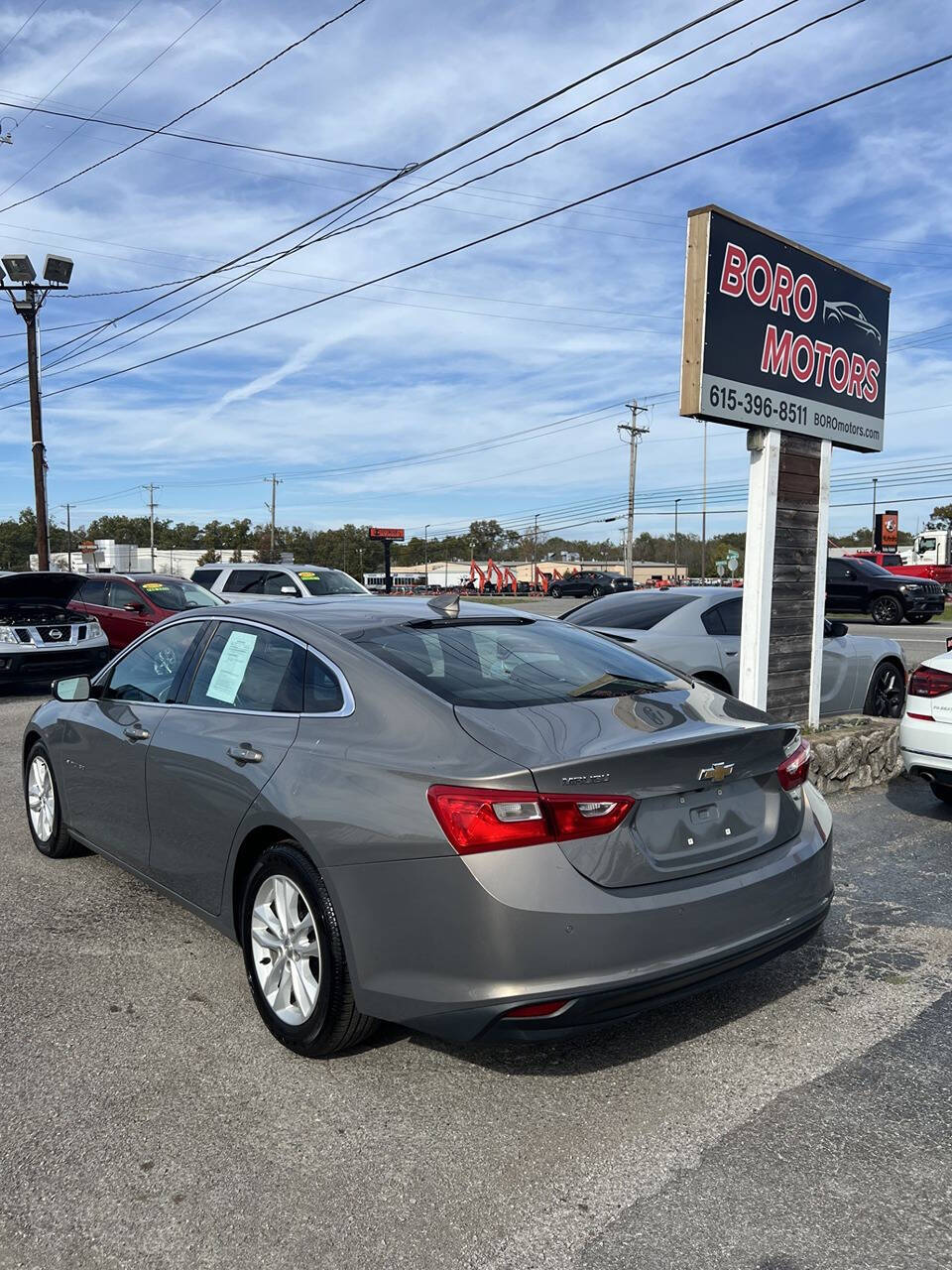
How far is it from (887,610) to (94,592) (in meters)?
19.1

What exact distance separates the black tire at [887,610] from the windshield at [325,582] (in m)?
14.5

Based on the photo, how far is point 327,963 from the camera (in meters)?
3.22

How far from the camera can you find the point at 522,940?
9.32 ft

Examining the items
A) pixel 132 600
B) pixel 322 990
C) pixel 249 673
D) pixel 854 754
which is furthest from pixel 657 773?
pixel 132 600

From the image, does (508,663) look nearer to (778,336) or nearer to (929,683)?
(929,683)

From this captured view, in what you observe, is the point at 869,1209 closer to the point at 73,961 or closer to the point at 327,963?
the point at 327,963

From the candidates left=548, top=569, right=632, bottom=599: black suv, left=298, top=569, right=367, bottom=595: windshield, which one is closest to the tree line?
left=548, top=569, right=632, bottom=599: black suv

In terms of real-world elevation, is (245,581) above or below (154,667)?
below

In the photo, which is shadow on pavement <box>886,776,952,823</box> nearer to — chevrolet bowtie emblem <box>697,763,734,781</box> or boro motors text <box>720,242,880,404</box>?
boro motors text <box>720,242,880,404</box>

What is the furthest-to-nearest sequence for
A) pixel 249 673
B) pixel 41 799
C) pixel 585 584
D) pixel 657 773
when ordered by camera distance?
pixel 585 584 < pixel 41 799 < pixel 249 673 < pixel 657 773

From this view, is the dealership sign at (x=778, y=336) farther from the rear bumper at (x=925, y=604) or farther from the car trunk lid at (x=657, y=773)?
the rear bumper at (x=925, y=604)

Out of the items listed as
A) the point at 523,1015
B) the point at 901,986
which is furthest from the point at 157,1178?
the point at 901,986

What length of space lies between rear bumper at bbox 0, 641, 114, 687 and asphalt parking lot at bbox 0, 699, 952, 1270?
8787 mm

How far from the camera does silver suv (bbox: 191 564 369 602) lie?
58.2 feet
